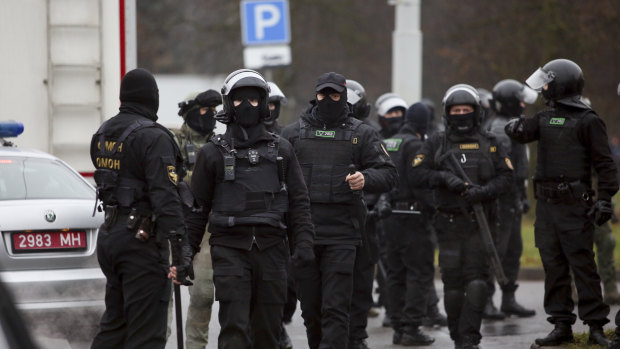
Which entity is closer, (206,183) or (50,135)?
(206,183)

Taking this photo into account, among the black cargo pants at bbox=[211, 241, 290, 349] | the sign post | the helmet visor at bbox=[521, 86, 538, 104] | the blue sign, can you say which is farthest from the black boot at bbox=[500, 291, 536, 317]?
the blue sign

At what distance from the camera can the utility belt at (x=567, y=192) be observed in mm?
7270

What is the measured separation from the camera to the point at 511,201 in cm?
Result: 982

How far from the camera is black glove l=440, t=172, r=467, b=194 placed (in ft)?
24.6

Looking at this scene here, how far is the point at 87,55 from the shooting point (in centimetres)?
871

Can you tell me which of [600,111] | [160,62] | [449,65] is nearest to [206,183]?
[600,111]

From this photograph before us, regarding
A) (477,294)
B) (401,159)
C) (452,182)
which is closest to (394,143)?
(401,159)

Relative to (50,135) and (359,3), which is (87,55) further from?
(359,3)

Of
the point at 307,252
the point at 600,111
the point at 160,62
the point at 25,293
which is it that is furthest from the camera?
the point at 160,62

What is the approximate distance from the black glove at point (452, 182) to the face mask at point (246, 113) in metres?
2.13

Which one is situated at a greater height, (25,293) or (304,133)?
(304,133)

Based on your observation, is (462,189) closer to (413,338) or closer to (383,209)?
(383,209)

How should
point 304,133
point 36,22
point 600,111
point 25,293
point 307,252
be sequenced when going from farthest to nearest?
1. point 600,111
2. point 36,22
3. point 304,133
4. point 25,293
5. point 307,252

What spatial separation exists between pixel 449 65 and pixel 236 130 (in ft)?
79.7
